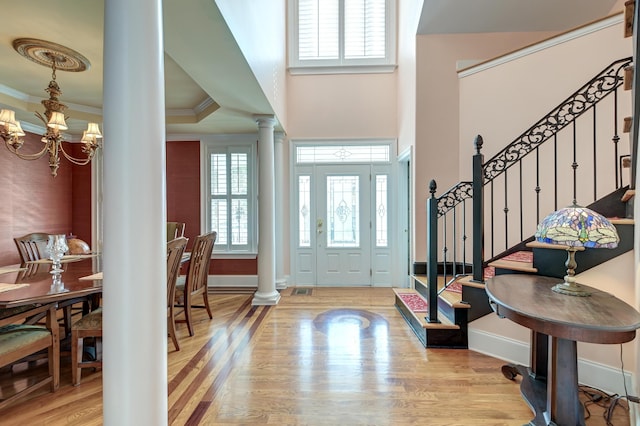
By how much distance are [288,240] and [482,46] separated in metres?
4.16

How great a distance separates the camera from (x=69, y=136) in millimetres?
5238

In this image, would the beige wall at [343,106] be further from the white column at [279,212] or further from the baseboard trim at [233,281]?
the baseboard trim at [233,281]

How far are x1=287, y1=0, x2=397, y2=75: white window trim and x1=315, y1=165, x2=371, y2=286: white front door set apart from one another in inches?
67.7

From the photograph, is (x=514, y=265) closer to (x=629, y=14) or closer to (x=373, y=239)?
(x=629, y=14)

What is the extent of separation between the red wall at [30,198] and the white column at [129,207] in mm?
4569

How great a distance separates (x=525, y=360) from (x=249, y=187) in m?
4.42

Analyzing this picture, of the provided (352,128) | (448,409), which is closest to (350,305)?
(448,409)

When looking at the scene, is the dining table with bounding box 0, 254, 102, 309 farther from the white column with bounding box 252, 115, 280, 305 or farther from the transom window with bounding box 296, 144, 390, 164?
the transom window with bounding box 296, 144, 390, 164

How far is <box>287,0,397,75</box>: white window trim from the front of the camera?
5.22 m

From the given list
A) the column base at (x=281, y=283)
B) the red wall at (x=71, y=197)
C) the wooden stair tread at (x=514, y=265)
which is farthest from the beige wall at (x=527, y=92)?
the red wall at (x=71, y=197)

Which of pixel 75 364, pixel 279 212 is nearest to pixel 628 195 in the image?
pixel 279 212

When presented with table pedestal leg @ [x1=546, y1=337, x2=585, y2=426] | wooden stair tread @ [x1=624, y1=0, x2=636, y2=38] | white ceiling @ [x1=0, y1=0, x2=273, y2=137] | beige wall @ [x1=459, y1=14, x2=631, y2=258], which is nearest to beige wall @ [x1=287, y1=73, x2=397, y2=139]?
white ceiling @ [x1=0, y1=0, x2=273, y2=137]

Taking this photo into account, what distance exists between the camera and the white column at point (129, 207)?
1.23 metres

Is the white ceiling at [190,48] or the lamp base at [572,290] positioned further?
the white ceiling at [190,48]
